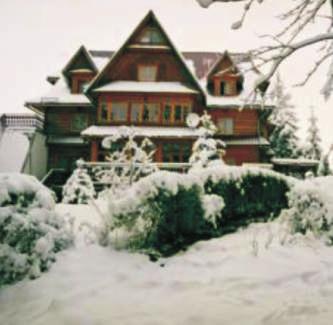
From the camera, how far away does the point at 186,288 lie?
230 inches

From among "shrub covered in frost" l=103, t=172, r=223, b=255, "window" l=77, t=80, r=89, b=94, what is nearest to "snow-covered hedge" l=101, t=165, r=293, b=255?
"shrub covered in frost" l=103, t=172, r=223, b=255

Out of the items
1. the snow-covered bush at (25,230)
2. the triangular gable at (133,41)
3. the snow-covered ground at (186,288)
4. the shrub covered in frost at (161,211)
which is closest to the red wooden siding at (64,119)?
the triangular gable at (133,41)

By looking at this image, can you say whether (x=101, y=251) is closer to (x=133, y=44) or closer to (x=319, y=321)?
(x=319, y=321)

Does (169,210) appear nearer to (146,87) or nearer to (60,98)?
(146,87)

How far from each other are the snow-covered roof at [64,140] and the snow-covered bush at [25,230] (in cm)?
2368

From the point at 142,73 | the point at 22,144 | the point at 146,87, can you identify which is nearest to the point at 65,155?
the point at 22,144

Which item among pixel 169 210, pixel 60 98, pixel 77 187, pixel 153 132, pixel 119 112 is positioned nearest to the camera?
pixel 169 210

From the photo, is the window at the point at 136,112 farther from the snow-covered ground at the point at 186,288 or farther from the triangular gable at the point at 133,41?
the snow-covered ground at the point at 186,288

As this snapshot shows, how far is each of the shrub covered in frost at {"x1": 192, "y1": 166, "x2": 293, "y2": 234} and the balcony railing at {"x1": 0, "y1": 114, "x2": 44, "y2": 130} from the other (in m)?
20.7

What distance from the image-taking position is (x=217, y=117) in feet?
99.8

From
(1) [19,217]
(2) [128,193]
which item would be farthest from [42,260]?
(2) [128,193]

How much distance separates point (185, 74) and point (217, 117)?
3738 mm

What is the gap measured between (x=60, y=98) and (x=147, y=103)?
20.2 feet

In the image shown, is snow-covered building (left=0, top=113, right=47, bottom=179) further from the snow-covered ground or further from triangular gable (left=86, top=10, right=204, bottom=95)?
the snow-covered ground
